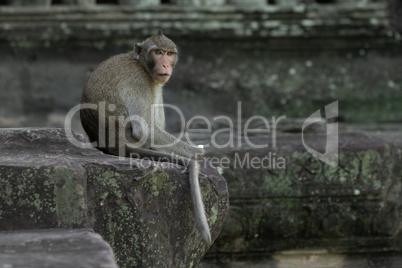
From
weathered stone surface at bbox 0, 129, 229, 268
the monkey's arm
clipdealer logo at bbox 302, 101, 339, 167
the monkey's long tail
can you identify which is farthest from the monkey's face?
clipdealer logo at bbox 302, 101, 339, 167

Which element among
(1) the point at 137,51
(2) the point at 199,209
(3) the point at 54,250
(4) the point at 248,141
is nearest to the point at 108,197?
(2) the point at 199,209

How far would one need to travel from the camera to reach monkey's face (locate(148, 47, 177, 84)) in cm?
363

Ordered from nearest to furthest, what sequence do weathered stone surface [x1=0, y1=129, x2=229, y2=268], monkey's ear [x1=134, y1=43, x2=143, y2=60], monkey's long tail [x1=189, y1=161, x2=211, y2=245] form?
1. weathered stone surface [x1=0, y1=129, x2=229, y2=268]
2. monkey's long tail [x1=189, y1=161, x2=211, y2=245]
3. monkey's ear [x1=134, y1=43, x2=143, y2=60]

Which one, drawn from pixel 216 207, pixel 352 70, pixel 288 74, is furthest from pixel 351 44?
pixel 216 207

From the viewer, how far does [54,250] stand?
2297mm

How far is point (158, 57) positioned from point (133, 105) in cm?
29

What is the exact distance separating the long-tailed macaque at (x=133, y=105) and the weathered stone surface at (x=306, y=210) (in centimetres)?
111

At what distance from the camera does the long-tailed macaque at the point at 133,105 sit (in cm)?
352

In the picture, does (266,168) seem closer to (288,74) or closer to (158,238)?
(288,74)

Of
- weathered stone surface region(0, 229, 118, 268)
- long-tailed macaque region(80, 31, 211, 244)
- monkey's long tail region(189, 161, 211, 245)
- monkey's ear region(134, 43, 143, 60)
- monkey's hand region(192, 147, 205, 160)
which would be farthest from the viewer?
monkey's ear region(134, 43, 143, 60)

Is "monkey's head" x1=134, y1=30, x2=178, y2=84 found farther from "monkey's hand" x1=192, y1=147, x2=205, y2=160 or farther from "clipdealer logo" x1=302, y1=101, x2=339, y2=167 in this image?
"clipdealer logo" x1=302, y1=101, x2=339, y2=167

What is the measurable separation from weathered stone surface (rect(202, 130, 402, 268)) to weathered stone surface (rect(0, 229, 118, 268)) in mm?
2258

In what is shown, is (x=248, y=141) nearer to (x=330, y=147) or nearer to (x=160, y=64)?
(x=330, y=147)

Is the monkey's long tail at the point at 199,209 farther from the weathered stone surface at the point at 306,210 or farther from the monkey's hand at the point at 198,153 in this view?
the weathered stone surface at the point at 306,210
